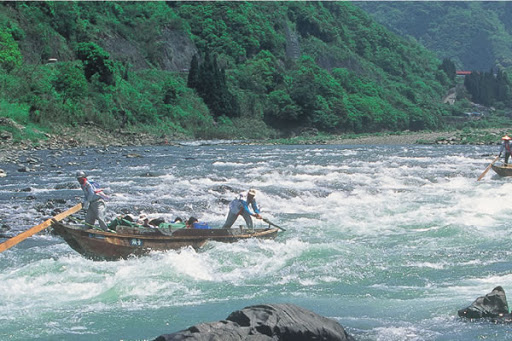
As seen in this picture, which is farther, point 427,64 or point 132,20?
point 427,64

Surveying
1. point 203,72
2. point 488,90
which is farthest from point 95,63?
point 488,90

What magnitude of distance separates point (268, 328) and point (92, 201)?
8.71 meters

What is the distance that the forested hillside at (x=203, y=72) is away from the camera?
195 ft

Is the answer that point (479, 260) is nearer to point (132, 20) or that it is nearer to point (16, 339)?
point (16, 339)

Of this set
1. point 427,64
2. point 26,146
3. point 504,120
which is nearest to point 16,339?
point 26,146

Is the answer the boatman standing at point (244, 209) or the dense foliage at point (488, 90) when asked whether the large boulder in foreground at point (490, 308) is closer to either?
the boatman standing at point (244, 209)

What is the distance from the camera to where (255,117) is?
88.6 metres

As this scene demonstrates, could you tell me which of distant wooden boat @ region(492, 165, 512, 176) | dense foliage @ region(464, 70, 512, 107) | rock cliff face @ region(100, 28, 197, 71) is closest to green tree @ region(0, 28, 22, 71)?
rock cliff face @ region(100, 28, 197, 71)

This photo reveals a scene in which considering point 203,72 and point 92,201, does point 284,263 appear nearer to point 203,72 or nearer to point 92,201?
point 92,201

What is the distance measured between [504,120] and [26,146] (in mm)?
106841

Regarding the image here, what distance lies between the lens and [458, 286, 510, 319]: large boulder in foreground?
1096 cm

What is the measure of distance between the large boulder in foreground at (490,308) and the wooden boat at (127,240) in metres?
7.48

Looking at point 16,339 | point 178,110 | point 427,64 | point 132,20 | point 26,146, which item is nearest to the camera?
point 16,339

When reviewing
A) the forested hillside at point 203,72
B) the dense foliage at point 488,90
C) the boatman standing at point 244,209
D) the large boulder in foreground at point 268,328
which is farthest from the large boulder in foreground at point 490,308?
the dense foliage at point 488,90
